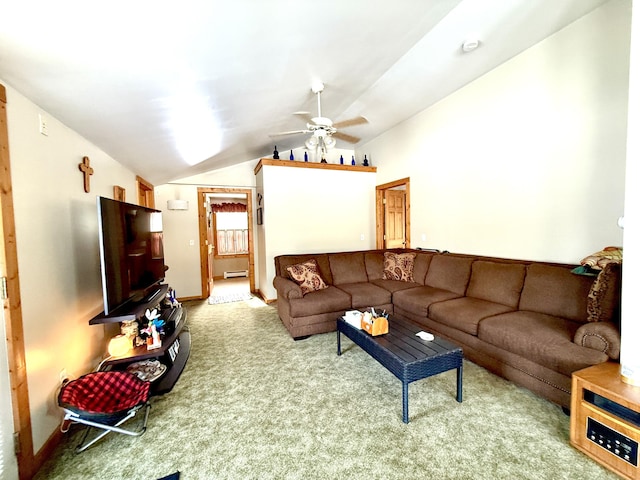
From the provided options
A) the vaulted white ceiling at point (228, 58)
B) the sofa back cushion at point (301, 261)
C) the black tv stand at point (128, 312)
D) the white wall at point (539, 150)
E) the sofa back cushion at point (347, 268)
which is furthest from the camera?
the sofa back cushion at point (347, 268)

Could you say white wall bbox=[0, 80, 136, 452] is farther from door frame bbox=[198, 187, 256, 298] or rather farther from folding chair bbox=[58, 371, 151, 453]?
door frame bbox=[198, 187, 256, 298]

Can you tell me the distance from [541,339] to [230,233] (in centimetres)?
725

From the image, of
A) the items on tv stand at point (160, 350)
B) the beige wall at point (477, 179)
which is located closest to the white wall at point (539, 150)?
the beige wall at point (477, 179)

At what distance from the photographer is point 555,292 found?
2400 millimetres

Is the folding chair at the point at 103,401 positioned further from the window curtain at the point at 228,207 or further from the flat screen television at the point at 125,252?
the window curtain at the point at 228,207

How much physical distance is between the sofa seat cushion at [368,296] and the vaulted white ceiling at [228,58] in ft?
8.10

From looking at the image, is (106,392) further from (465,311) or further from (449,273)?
(449,273)

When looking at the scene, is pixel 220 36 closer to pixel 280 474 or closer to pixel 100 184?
pixel 100 184

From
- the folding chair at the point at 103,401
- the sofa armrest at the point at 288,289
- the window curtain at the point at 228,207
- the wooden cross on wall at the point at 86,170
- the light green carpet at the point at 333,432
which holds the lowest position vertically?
the light green carpet at the point at 333,432

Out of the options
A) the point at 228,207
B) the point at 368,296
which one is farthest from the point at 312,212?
the point at 228,207

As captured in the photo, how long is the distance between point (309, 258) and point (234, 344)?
62.1 inches

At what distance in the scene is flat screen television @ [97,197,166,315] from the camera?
1965 millimetres

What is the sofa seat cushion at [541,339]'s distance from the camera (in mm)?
1762

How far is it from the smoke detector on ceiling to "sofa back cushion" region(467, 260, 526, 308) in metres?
2.25
